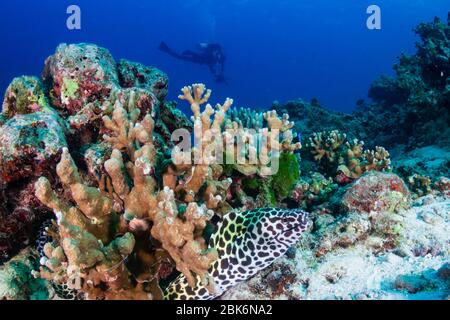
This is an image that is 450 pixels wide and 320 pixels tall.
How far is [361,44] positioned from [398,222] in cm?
16978

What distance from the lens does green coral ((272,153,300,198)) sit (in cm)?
532

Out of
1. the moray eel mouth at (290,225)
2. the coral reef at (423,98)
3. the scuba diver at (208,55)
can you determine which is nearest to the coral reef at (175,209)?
the moray eel mouth at (290,225)

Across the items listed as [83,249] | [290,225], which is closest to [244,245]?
[290,225]

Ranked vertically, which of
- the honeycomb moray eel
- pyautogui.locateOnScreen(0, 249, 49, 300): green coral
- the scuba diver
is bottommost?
pyautogui.locateOnScreen(0, 249, 49, 300): green coral

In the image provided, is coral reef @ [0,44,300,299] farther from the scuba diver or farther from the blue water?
the blue water

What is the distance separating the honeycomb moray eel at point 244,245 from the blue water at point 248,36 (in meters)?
110

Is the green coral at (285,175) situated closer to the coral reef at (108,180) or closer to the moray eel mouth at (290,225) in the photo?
the coral reef at (108,180)

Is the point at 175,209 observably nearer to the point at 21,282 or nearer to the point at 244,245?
the point at 244,245

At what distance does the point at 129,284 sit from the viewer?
129 inches

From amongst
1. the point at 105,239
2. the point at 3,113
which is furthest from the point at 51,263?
the point at 3,113

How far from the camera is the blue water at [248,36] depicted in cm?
12307

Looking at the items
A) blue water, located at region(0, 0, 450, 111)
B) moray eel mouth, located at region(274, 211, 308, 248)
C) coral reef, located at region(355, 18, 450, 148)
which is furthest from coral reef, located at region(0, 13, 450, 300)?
blue water, located at region(0, 0, 450, 111)

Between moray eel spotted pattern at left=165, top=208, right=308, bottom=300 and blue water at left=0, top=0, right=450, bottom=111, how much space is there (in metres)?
110

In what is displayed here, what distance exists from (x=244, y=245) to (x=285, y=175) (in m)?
2.10
